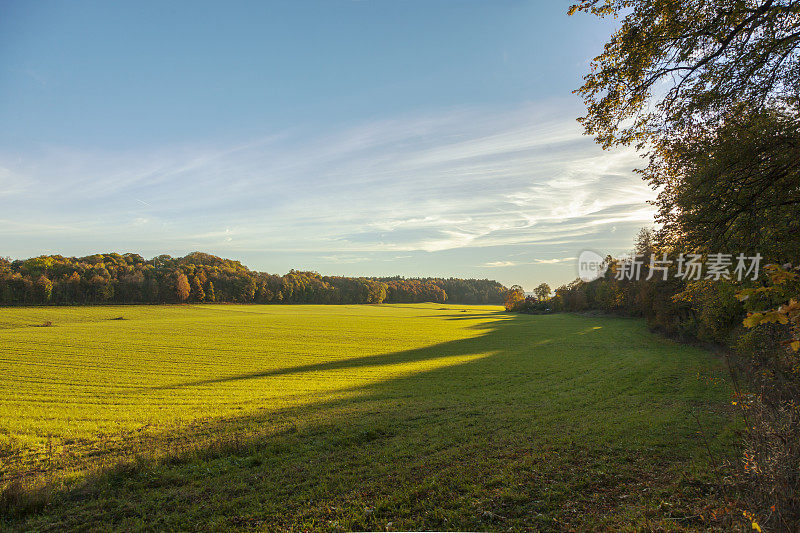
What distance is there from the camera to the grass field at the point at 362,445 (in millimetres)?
7180

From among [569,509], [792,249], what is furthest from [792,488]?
[792,249]

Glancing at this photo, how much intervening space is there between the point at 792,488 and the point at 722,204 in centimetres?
874

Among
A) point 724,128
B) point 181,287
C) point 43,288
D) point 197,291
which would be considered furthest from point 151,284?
point 724,128

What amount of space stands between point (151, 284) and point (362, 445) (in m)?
116

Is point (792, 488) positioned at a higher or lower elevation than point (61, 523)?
higher

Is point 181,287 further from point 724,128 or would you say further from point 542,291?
point 542,291

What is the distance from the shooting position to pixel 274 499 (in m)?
7.98

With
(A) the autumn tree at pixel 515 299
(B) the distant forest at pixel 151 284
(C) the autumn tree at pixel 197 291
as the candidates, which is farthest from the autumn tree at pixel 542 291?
(C) the autumn tree at pixel 197 291

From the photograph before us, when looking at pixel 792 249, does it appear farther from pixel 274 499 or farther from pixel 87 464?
pixel 87 464

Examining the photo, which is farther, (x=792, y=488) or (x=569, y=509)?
(x=569, y=509)

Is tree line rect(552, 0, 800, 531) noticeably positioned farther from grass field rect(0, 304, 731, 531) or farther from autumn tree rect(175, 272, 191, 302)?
autumn tree rect(175, 272, 191, 302)

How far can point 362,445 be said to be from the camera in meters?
11.5

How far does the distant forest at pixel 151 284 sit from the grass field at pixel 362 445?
80.5m

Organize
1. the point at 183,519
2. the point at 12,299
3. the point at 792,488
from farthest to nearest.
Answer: the point at 12,299 → the point at 183,519 → the point at 792,488
